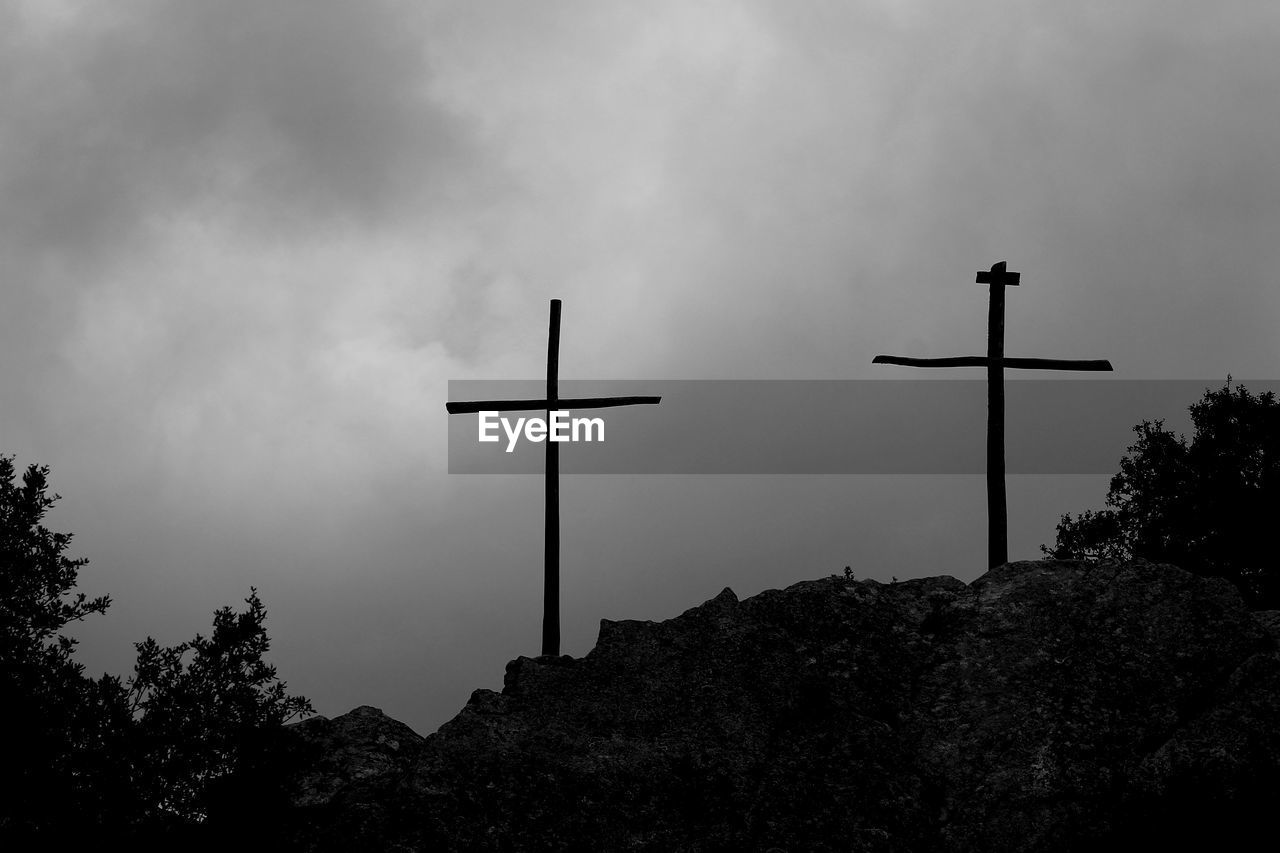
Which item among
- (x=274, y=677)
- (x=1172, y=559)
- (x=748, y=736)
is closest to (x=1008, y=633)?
(x=748, y=736)

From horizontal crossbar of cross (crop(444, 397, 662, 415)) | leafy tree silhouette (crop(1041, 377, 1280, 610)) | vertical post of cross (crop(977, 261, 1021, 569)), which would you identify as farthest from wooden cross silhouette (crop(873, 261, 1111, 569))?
leafy tree silhouette (crop(1041, 377, 1280, 610))

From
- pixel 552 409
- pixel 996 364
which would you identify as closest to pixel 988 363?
pixel 996 364

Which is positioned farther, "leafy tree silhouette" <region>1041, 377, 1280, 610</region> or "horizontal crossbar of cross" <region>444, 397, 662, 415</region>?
"leafy tree silhouette" <region>1041, 377, 1280, 610</region>

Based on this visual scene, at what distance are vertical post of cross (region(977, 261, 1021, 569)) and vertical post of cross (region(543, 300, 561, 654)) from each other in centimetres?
831

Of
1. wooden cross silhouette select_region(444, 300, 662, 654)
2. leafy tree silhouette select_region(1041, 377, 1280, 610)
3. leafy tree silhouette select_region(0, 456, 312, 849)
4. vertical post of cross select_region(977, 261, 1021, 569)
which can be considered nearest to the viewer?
leafy tree silhouette select_region(0, 456, 312, 849)

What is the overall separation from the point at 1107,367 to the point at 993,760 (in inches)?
430

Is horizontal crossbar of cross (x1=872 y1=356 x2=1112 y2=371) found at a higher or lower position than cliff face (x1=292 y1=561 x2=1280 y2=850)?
higher

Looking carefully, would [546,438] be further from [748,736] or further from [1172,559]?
[1172,559]

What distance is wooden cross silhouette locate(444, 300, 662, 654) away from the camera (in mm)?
21163

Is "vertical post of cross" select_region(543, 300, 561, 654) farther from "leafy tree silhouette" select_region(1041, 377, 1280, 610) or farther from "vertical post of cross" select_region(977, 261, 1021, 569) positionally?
"leafy tree silhouette" select_region(1041, 377, 1280, 610)

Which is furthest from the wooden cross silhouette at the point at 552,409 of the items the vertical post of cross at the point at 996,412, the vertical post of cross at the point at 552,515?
the vertical post of cross at the point at 996,412

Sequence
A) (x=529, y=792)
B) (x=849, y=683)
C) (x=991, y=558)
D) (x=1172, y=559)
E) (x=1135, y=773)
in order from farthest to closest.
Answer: (x=1172, y=559) → (x=991, y=558) → (x=849, y=683) → (x=529, y=792) → (x=1135, y=773)

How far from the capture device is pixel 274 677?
13.1 m

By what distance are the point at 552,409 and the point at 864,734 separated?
1143 centimetres
